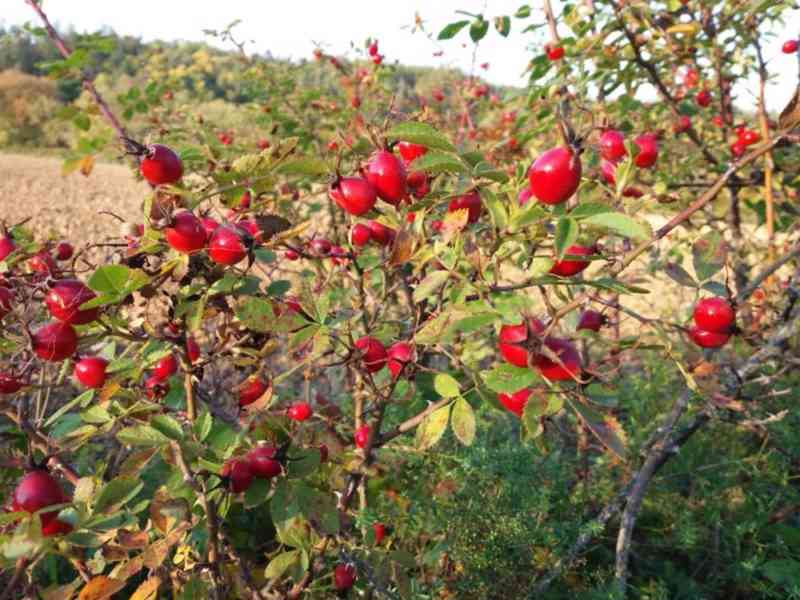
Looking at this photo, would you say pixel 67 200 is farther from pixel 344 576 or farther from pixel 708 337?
pixel 708 337

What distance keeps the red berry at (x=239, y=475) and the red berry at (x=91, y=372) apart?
254mm

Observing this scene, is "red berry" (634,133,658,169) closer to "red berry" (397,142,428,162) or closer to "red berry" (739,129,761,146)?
"red berry" (397,142,428,162)

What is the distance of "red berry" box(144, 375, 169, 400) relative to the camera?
3.62ft

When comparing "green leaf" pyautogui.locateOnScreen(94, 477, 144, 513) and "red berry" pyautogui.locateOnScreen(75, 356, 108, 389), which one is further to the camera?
"red berry" pyautogui.locateOnScreen(75, 356, 108, 389)

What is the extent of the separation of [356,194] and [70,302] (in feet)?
1.37

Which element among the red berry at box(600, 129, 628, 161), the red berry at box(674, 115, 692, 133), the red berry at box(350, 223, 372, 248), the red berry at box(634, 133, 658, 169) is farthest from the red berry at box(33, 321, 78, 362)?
the red berry at box(674, 115, 692, 133)

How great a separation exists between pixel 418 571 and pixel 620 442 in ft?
3.54

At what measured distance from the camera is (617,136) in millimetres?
1194

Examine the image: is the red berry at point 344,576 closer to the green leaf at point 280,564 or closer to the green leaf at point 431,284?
the green leaf at point 280,564

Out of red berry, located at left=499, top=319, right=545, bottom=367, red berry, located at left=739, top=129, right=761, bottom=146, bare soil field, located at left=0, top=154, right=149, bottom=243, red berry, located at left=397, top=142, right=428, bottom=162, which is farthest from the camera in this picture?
bare soil field, located at left=0, top=154, right=149, bottom=243

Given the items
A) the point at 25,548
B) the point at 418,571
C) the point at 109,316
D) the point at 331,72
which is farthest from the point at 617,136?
the point at 331,72

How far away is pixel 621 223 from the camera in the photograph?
0.71 meters

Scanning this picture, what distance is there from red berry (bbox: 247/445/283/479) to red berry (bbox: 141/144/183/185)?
1.40 feet

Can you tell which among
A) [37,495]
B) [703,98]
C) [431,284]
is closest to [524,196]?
[431,284]
